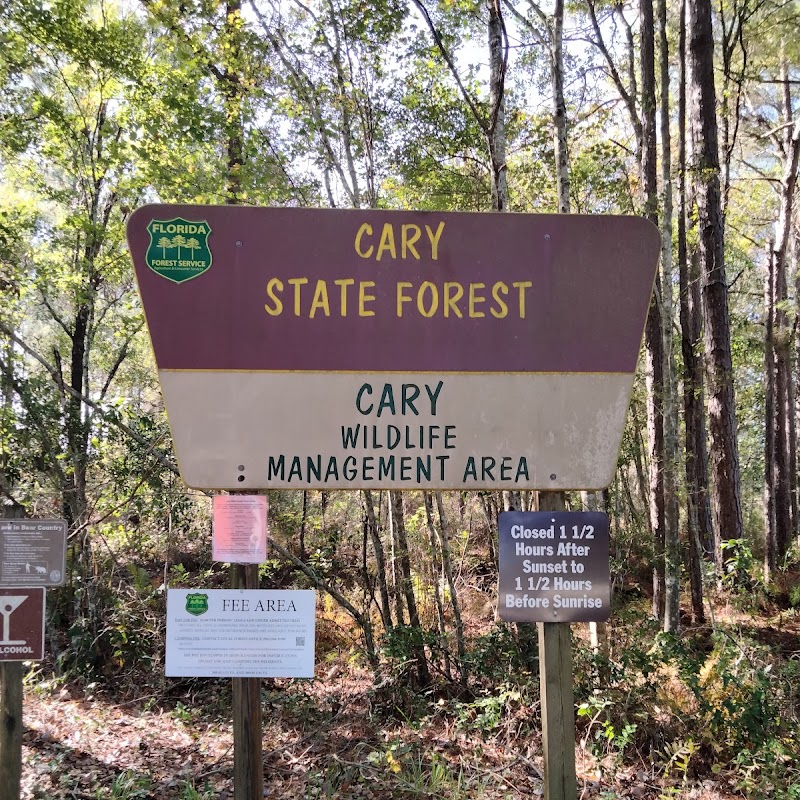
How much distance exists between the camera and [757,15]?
38.8ft

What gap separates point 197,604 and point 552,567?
1452mm

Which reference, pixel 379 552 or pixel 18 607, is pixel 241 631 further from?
pixel 379 552

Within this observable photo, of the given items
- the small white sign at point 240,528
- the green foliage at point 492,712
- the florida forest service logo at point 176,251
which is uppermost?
the florida forest service logo at point 176,251

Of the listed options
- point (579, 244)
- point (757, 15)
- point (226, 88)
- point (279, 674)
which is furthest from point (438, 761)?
point (757, 15)

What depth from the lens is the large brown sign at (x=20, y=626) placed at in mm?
2967

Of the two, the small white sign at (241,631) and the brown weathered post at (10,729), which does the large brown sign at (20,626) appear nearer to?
the brown weathered post at (10,729)

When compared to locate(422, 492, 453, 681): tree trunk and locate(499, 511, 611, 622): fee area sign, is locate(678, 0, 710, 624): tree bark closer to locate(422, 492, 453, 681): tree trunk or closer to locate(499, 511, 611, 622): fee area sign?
locate(422, 492, 453, 681): tree trunk

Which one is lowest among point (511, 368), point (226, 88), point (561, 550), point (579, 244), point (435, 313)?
point (561, 550)

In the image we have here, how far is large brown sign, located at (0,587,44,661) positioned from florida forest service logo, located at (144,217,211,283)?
73.9 inches

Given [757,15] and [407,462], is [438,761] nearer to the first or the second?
[407,462]

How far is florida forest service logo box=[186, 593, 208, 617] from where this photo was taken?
241 cm

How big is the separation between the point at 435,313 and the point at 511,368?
1.26ft

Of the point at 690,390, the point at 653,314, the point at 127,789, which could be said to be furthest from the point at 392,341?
the point at 653,314

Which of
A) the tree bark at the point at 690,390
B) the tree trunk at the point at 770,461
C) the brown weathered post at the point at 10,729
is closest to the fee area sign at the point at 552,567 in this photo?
the brown weathered post at the point at 10,729
